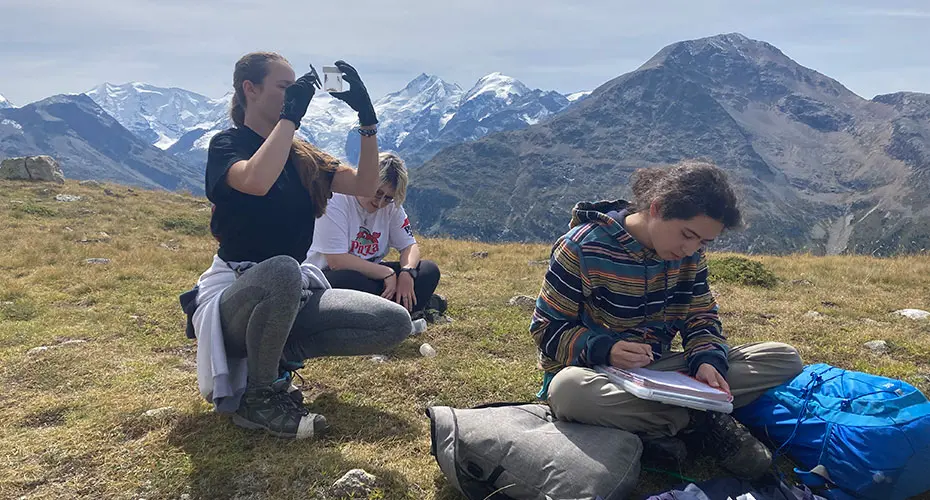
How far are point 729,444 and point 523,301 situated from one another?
20.0ft

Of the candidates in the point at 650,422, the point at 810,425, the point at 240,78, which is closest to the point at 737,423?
Answer: the point at 810,425

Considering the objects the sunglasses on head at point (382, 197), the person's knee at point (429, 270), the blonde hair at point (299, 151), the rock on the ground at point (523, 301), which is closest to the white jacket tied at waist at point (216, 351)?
the blonde hair at point (299, 151)

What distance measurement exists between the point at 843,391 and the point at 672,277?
153 centimetres

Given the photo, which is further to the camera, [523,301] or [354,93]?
[523,301]

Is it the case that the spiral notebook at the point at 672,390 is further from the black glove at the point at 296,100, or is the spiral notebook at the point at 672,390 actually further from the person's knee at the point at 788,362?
the black glove at the point at 296,100

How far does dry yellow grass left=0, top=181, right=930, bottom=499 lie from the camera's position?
446 centimetres

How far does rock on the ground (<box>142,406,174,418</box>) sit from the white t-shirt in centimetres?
284

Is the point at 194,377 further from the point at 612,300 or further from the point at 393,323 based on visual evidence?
the point at 612,300

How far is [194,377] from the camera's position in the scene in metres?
6.61

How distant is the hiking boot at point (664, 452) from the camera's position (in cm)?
464

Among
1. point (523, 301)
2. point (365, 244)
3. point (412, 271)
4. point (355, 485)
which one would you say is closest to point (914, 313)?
point (523, 301)

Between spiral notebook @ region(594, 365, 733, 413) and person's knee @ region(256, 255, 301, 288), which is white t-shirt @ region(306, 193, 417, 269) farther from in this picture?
spiral notebook @ region(594, 365, 733, 413)

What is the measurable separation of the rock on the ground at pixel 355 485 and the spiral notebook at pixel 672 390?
1.97 metres

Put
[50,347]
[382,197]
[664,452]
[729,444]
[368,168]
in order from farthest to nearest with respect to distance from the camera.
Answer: [382,197]
[50,347]
[368,168]
[664,452]
[729,444]
